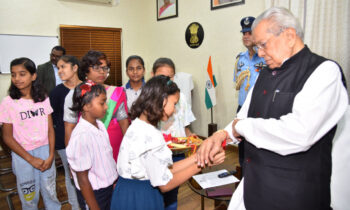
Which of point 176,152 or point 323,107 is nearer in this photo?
point 323,107

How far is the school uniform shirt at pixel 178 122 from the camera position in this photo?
1.97 metres

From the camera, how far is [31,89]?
6.73 feet

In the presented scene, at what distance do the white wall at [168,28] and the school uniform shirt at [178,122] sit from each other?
7.04ft

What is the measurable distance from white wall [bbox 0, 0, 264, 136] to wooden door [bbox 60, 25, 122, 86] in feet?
0.41

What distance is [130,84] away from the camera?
251cm

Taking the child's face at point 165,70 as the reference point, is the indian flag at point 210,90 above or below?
below

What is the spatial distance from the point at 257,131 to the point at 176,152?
0.72 m

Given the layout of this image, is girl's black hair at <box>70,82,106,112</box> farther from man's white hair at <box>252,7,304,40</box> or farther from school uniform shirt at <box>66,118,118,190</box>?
man's white hair at <box>252,7,304,40</box>

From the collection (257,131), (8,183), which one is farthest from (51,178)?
(257,131)

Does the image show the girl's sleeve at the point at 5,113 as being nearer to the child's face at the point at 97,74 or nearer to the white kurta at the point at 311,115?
the child's face at the point at 97,74

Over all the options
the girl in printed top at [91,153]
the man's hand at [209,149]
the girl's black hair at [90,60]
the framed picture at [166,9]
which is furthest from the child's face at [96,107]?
the framed picture at [166,9]

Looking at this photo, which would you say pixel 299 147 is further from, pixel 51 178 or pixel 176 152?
pixel 51 178

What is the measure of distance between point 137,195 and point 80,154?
43 centimetres

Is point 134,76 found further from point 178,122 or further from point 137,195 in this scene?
point 137,195
